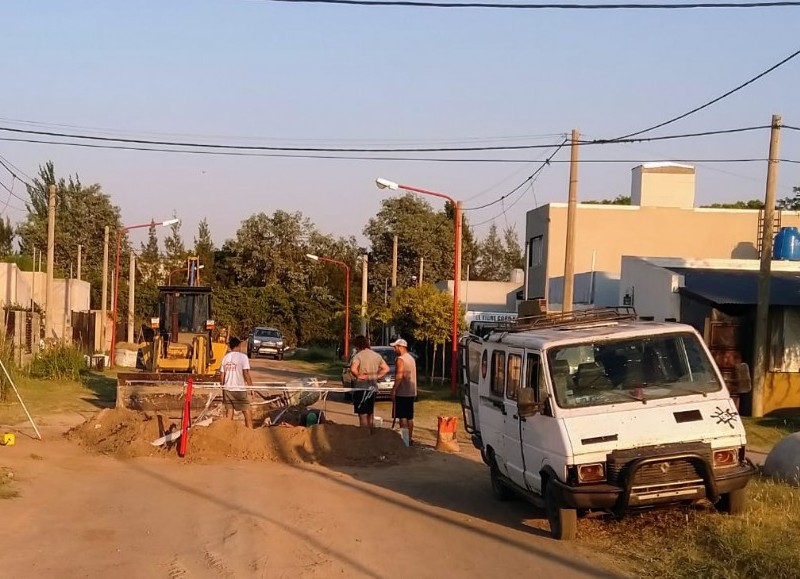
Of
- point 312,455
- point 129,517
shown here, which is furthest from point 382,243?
point 129,517

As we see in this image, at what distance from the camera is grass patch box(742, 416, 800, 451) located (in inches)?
707

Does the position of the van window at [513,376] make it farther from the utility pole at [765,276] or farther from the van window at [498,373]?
the utility pole at [765,276]

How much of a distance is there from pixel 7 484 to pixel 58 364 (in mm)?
19152

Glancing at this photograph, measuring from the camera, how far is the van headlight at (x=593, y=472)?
8.56m

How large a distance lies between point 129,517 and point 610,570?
16.8 feet

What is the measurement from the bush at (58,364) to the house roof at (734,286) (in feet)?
59.6

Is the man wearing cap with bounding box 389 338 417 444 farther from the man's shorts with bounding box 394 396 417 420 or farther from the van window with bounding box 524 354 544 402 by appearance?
the van window with bounding box 524 354 544 402

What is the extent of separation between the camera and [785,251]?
30266 millimetres

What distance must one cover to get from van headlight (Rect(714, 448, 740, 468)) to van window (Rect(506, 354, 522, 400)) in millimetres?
2070

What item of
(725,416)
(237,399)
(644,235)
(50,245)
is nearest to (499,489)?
(725,416)

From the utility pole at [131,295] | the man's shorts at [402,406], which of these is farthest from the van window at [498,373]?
the utility pole at [131,295]

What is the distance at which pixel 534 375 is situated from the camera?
9555 mm

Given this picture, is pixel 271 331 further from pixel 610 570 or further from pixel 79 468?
pixel 610 570

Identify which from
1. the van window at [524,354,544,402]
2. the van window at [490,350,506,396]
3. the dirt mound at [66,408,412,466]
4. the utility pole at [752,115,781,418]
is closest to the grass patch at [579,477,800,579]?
the van window at [524,354,544,402]
